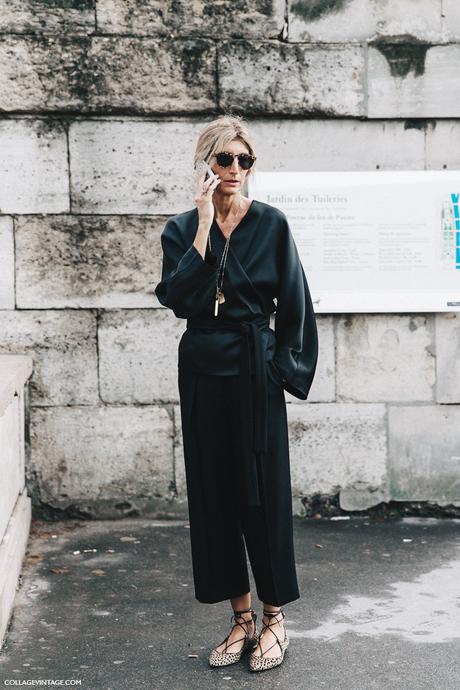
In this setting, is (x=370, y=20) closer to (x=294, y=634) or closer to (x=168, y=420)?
(x=168, y=420)

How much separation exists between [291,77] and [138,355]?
1907mm

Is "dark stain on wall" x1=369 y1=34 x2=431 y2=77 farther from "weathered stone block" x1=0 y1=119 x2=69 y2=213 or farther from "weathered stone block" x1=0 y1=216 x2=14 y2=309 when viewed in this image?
"weathered stone block" x1=0 y1=216 x2=14 y2=309

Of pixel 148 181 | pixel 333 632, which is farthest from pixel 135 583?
pixel 148 181

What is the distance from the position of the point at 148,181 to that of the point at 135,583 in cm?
241

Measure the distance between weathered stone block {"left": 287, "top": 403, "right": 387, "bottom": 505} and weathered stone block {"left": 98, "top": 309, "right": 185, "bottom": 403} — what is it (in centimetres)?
80

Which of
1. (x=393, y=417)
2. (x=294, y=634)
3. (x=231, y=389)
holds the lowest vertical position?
(x=294, y=634)

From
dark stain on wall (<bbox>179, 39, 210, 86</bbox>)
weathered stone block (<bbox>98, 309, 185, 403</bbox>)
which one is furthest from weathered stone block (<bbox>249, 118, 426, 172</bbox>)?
weathered stone block (<bbox>98, 309, 185, 403</bbox>)

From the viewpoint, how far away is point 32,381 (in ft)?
20.1

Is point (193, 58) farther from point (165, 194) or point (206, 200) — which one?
point (206, 200)

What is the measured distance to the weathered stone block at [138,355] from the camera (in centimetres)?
612

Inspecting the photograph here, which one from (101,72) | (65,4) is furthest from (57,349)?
(65,4)

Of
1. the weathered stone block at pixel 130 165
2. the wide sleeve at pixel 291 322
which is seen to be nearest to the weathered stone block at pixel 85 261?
the weathered stone block at pixel 130 165

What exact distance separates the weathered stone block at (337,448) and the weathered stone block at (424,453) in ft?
0.28

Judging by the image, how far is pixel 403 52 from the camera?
611 centimetres
